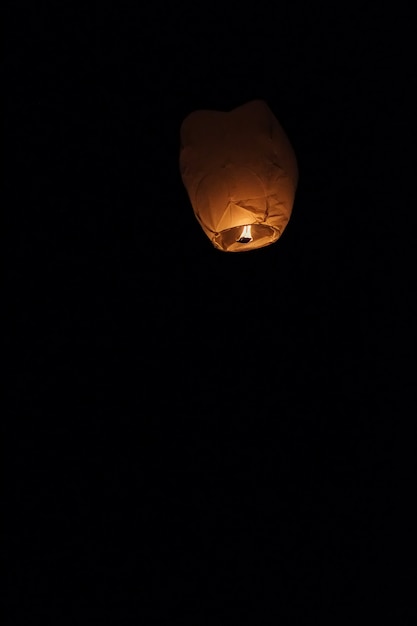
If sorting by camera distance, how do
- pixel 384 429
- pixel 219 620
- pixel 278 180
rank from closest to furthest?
pixel 278 180, pixel 219 620, pixel 384 429

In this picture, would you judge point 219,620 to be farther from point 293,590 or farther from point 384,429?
point 384,429

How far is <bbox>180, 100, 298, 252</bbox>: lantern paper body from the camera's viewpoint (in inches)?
49.8

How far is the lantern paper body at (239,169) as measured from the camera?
1264 mm

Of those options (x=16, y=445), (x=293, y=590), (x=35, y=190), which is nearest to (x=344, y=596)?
(x=293, y=590)

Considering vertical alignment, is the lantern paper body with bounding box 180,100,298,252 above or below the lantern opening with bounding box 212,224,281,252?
above

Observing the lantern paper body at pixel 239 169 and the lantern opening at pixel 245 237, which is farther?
the lantern opening at pixel 245 237

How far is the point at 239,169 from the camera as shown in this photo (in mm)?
1258

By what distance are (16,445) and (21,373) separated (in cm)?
30

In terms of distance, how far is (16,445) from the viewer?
231cm

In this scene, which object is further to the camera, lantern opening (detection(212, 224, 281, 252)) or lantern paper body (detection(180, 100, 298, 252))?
lantern opening (detection(212, 224, 281, 252))

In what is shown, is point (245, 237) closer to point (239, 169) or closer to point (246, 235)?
point (246, 235)

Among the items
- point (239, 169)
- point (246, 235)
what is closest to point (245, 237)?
point (246, 235)

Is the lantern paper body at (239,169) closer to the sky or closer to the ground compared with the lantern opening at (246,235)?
closer to the sky

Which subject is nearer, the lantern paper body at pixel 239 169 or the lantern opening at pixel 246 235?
the lantern paper body at pixel 239 169
